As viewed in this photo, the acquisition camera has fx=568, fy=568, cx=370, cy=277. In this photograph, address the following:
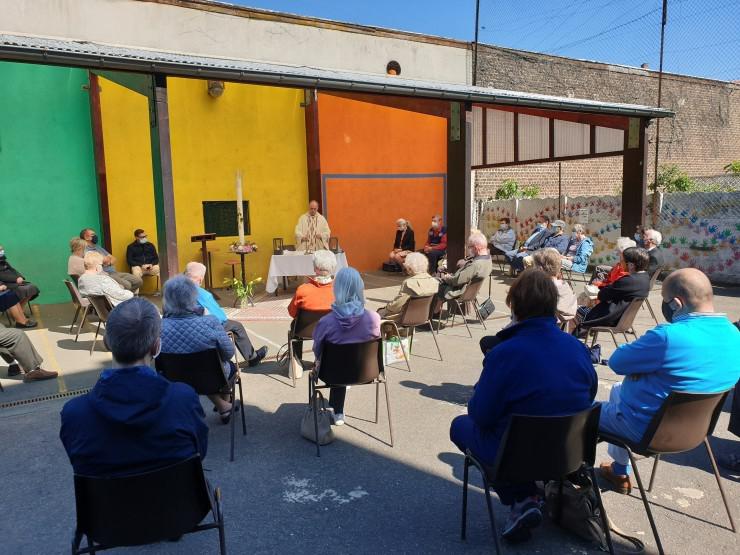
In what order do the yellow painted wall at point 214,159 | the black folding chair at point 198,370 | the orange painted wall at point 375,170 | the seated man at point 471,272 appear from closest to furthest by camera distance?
the black folding chair at point 198,370 < the seated man at point 471,272 < the yellow painted wall at point 214,159 < the orange painted wall at point 375,170

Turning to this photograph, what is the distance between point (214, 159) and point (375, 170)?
3642 mm

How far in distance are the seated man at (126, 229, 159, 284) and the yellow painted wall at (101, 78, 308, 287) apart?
33 cm

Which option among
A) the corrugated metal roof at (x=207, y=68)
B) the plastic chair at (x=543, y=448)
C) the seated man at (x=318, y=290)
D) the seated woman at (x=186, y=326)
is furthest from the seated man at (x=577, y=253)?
the plastic chair at (x=543, y=448)

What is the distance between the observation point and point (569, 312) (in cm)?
532

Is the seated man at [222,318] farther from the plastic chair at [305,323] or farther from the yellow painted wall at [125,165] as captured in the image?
the yellow painted wall at [125,165]

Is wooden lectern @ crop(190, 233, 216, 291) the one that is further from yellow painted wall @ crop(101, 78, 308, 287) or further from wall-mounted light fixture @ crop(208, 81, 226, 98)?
wall-mounted light fixture @ crop(208, 81, 226, 98)

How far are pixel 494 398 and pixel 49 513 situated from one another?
8.07 ft

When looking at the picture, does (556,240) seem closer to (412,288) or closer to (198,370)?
(412,288)

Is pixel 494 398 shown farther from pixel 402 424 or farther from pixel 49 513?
pixel 49 513

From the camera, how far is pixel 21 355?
5.20 metres

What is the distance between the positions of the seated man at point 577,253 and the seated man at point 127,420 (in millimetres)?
7612

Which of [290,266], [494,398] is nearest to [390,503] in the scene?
[494,398]

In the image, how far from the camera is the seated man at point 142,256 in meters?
9.57

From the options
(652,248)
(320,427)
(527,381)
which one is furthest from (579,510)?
(652,248)
